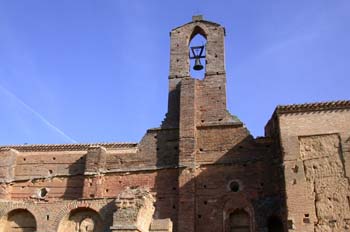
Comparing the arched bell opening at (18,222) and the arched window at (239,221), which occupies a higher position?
the arched window at (239,221)

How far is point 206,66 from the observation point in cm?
2342

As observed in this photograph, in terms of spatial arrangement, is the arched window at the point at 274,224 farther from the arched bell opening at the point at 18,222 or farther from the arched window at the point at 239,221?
the arched bell opening at the point at 18,222

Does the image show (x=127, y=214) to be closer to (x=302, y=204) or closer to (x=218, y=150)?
(x=302, y=204)

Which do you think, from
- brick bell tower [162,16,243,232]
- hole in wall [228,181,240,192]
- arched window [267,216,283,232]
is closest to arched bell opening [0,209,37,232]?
brick bell tower [162,16,243,232]

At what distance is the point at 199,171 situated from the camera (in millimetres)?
20656

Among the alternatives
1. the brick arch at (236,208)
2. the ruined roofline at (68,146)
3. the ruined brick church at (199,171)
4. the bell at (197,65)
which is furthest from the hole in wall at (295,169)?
the ruined roofline at (68,146)


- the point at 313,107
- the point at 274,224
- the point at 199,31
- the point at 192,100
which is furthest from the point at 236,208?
Answer: the point at 199,31

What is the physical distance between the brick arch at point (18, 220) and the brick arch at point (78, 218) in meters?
1.11

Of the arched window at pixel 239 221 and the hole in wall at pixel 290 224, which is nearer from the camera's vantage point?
the hole in wall at pixel 290 224

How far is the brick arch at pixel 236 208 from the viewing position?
1961 cm

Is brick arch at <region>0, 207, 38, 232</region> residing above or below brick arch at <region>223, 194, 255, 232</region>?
below

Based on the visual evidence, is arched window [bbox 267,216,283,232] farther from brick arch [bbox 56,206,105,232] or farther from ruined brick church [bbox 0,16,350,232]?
brick arch [bbox 56,206,105,232]

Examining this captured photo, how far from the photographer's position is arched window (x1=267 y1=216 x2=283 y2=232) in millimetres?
19269

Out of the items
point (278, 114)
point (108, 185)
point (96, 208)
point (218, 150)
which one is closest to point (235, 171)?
point (218, 150)
